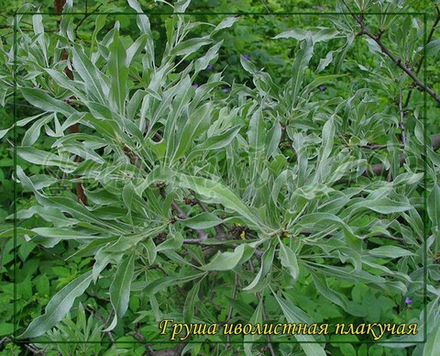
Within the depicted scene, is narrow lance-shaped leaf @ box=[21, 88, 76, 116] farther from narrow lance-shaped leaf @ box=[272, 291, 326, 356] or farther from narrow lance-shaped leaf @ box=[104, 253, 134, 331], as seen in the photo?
narrow lance-shaped leaf @ box=[272, 291, 326, 356]

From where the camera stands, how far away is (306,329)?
679 millimetres

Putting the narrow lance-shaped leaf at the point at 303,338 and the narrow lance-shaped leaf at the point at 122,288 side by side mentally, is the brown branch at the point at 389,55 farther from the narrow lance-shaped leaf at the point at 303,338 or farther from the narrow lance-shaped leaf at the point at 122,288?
the narrow lance-shaped leaf at the point at 122,288

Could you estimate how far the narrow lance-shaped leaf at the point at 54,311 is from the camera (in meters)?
0.59

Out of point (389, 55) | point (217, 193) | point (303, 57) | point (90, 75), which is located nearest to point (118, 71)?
point (90, 75)

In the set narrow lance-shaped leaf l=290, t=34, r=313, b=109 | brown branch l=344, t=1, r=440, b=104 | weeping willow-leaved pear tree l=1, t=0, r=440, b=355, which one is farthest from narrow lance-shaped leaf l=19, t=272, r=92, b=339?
brown branch l=344, t=1, r=440, b=104

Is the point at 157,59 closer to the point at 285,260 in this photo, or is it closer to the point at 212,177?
the point at 212,177

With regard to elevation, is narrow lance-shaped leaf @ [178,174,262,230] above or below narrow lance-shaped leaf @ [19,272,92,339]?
above

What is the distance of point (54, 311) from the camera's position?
1.96ft

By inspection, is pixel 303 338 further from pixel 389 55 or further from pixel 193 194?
pixel 389 55

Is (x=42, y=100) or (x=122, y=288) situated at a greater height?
(x=42, y=100)

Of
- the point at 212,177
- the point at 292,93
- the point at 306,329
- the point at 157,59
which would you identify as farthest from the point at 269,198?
the point at 157,59

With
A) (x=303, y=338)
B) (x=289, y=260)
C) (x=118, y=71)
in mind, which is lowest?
(x=303, y=338)

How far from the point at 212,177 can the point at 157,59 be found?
141cm

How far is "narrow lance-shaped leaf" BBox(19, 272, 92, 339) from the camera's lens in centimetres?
59
